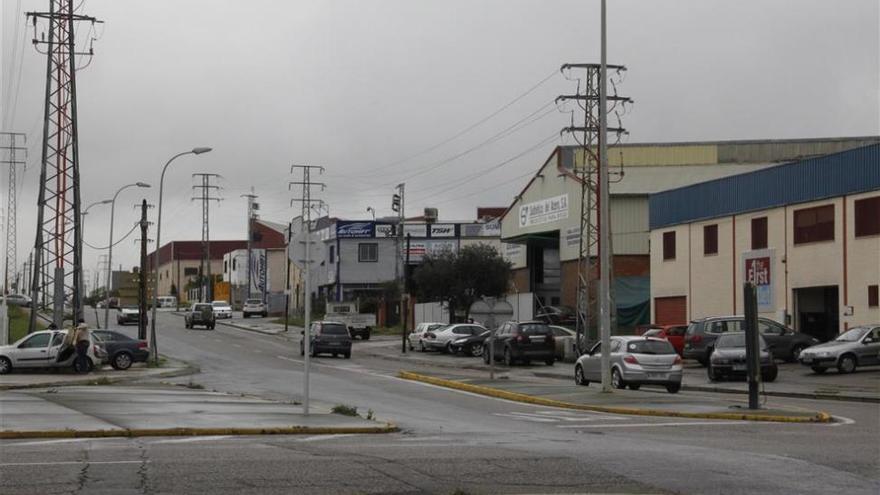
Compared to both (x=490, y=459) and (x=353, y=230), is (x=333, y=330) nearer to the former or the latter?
(x=490, y=459)

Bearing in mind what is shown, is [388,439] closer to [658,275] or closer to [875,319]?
[875,319]

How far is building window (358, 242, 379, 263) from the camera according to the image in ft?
321

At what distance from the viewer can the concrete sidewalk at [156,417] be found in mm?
16641

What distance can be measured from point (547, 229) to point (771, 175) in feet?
81.1

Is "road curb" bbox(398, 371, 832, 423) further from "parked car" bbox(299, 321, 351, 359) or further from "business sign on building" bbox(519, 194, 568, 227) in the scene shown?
"business sign on building" bbox(519, 194, 568, 227)

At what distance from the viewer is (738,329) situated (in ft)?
135

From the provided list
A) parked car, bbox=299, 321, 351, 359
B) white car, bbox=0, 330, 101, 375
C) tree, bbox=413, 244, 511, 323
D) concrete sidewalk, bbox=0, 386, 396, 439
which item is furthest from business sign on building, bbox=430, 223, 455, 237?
concrete sidewalk, bbox=0, 386, 396, 439

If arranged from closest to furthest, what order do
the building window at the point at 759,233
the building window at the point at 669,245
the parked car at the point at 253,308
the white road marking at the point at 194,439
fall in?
1. the white road marking at the point at 194,439
2. the building window at the point at 759,233
3. the building window at the point at 669,245
4. the parked car at the point at 253,308

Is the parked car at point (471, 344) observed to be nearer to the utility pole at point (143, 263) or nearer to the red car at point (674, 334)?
the red car at point (674, 334)

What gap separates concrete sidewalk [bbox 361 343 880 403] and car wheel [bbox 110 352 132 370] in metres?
12.8

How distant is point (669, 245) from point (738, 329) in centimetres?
1652

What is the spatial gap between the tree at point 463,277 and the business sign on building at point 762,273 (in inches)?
914

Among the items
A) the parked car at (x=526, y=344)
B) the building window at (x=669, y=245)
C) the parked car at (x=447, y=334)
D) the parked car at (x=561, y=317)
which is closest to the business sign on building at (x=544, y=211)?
the parked car at (x=561, y=317)

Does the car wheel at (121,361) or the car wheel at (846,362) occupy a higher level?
the car wheel at (846,362)
